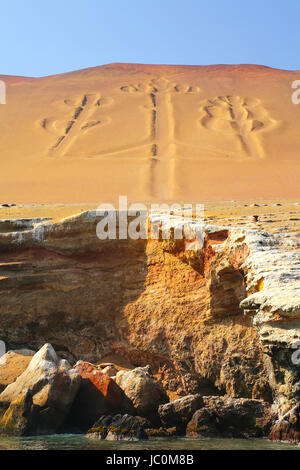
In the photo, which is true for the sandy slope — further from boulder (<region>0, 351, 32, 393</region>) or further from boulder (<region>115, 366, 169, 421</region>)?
boulder (<region>115, 366, 169, 421</region>)

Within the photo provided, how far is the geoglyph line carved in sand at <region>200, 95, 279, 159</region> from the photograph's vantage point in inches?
1944

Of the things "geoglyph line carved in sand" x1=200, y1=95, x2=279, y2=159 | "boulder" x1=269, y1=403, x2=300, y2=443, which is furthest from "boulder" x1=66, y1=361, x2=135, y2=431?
"geoglyph line carved in sand" x1=200, y1=95, x2=279, y2=159

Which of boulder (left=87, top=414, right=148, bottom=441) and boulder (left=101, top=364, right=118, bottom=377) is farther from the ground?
boulder (left=101, top=364, right=118, bottom=377)

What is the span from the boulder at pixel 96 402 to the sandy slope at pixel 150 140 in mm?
23998

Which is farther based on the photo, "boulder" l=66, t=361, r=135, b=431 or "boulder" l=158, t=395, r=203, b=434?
"boulder" l=66, t=361, r=135, b=431

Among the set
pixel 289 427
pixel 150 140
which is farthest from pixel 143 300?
pixel 150 140

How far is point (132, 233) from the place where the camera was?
1384 cm

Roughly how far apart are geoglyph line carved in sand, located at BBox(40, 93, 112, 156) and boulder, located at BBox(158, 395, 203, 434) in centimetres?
3906

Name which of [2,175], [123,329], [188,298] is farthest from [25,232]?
[2,175]

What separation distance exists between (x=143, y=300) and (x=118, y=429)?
3.95m

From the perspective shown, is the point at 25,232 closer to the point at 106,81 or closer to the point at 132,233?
the point at 132,233

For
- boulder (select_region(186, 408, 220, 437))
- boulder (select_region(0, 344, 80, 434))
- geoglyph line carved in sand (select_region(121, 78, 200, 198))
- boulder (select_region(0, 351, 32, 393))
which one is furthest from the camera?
geoglyph line carved in sand (select_region(121, 78, 200, 198))

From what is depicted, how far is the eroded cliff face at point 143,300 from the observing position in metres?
11.8

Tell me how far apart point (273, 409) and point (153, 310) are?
394cm
